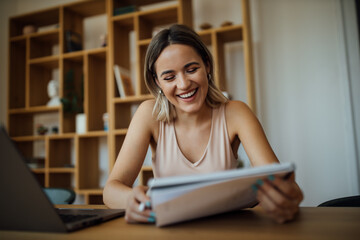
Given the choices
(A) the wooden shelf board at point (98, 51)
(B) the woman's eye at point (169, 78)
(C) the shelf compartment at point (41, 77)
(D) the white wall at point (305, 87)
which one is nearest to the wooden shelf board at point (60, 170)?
(C) the shelf compartment at point (41, 77)

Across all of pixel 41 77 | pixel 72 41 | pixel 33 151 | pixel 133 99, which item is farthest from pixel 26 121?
pixel 133 99

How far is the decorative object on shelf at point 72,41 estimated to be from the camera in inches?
115

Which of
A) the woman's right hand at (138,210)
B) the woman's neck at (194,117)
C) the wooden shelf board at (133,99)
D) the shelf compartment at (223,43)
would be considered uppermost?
the shelf compartment at (223,43)

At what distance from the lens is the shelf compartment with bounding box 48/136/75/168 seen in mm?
2889

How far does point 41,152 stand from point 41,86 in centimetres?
73

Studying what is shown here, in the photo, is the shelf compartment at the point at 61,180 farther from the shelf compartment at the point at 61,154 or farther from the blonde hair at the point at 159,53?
the blonde hair at the point at 159,53

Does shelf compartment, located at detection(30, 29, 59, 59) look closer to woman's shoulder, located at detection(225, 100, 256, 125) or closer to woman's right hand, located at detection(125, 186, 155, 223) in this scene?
woman's shoulder, located at detection(225, 100, 256, 125)

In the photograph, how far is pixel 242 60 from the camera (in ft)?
8.95

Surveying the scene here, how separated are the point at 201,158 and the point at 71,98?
6.90 ft

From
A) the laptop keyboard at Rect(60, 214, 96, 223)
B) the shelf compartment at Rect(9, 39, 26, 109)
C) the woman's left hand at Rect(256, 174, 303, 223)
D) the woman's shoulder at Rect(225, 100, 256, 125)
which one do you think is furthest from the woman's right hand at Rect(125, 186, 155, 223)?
the shelf compartment at Rect(9, 39, 26, 109)

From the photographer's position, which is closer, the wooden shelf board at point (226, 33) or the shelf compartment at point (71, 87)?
the wooden shelf board at point (226, 33)

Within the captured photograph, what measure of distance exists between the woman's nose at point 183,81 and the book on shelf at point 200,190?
600mm

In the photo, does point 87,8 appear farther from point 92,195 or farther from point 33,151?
point 92,195

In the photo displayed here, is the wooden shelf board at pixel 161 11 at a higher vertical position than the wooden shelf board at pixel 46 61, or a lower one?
higher
